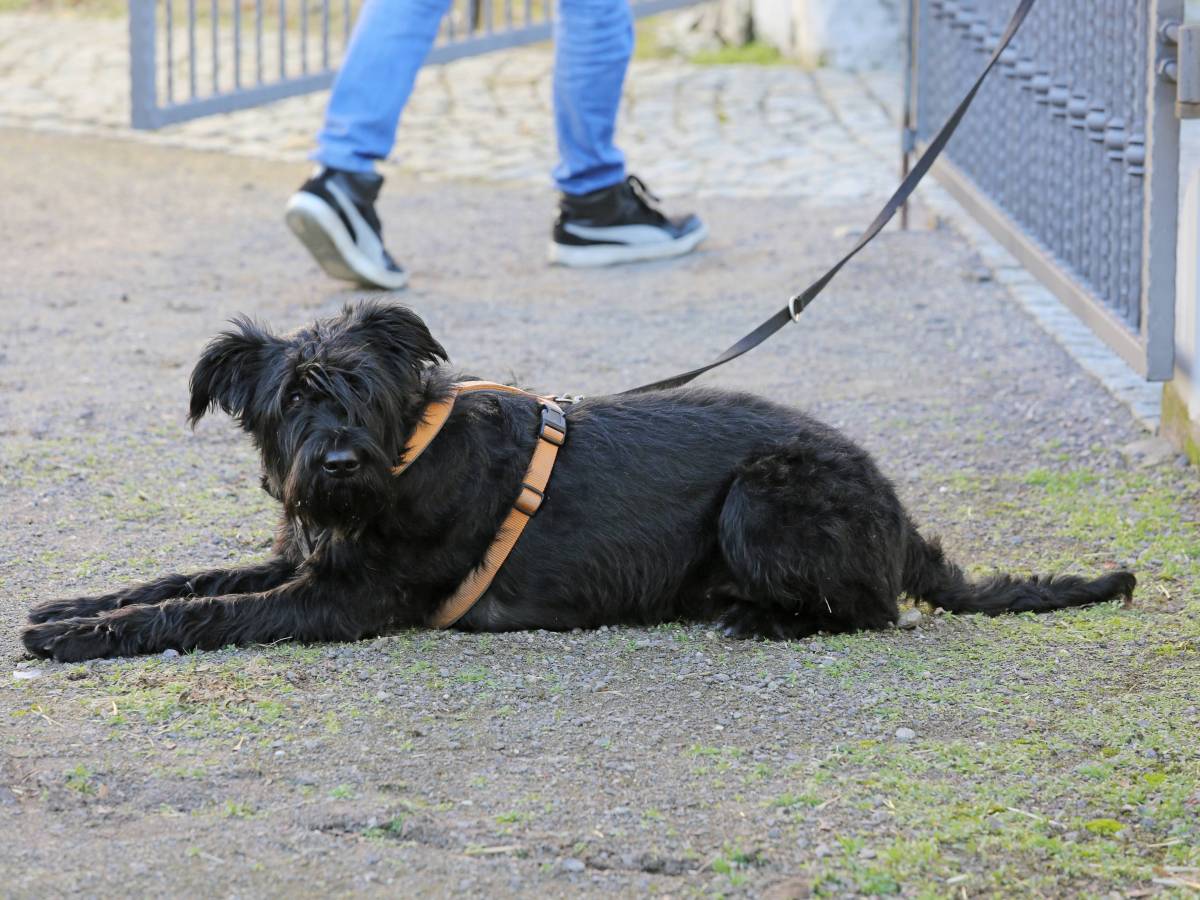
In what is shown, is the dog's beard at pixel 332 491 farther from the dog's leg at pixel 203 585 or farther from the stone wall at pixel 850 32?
the stone wall at pixel 850 32

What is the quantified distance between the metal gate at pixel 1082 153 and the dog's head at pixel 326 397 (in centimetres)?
287

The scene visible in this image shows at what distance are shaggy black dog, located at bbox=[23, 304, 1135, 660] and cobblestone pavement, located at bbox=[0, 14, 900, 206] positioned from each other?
20.1 feet

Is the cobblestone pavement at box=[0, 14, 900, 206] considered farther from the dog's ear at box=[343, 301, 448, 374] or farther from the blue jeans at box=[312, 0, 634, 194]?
the dog's ear at box=[343, 301, 448, 374]

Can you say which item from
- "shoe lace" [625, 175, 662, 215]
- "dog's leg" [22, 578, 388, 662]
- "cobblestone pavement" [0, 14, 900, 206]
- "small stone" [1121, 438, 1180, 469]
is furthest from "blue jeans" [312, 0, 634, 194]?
"dog's leg" [22, 578, 388, 662]

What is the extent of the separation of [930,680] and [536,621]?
114 cm

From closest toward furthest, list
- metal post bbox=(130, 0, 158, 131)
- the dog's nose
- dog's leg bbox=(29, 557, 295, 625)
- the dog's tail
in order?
1. the dog's nose
2. dog's leg bbox=(29, 557, 295, 625)
3. the dog's tail
4. metal post bbox=(130, 0, 158, 131)

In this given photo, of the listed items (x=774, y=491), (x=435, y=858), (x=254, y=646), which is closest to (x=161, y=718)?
(x=254, y=646)

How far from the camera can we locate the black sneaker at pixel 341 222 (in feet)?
25.8

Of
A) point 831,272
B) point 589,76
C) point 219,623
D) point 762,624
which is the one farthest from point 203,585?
point 589,76

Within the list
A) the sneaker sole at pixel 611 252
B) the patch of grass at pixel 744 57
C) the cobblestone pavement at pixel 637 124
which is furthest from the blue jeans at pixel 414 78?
the patch of grass at pixel 744 57

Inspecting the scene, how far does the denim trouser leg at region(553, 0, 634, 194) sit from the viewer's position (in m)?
8.34

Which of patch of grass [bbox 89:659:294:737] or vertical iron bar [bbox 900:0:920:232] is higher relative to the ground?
vertical iron bar [bbox 900:0:920:232]

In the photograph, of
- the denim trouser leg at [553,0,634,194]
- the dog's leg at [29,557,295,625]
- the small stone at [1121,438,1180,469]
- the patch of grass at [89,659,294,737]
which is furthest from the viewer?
the denim trouser leg at [553,0,634,194]

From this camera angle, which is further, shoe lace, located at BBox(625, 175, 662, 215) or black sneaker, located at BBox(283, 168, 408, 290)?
shoe lace, located at BBox(625, 175, 662, 215)
